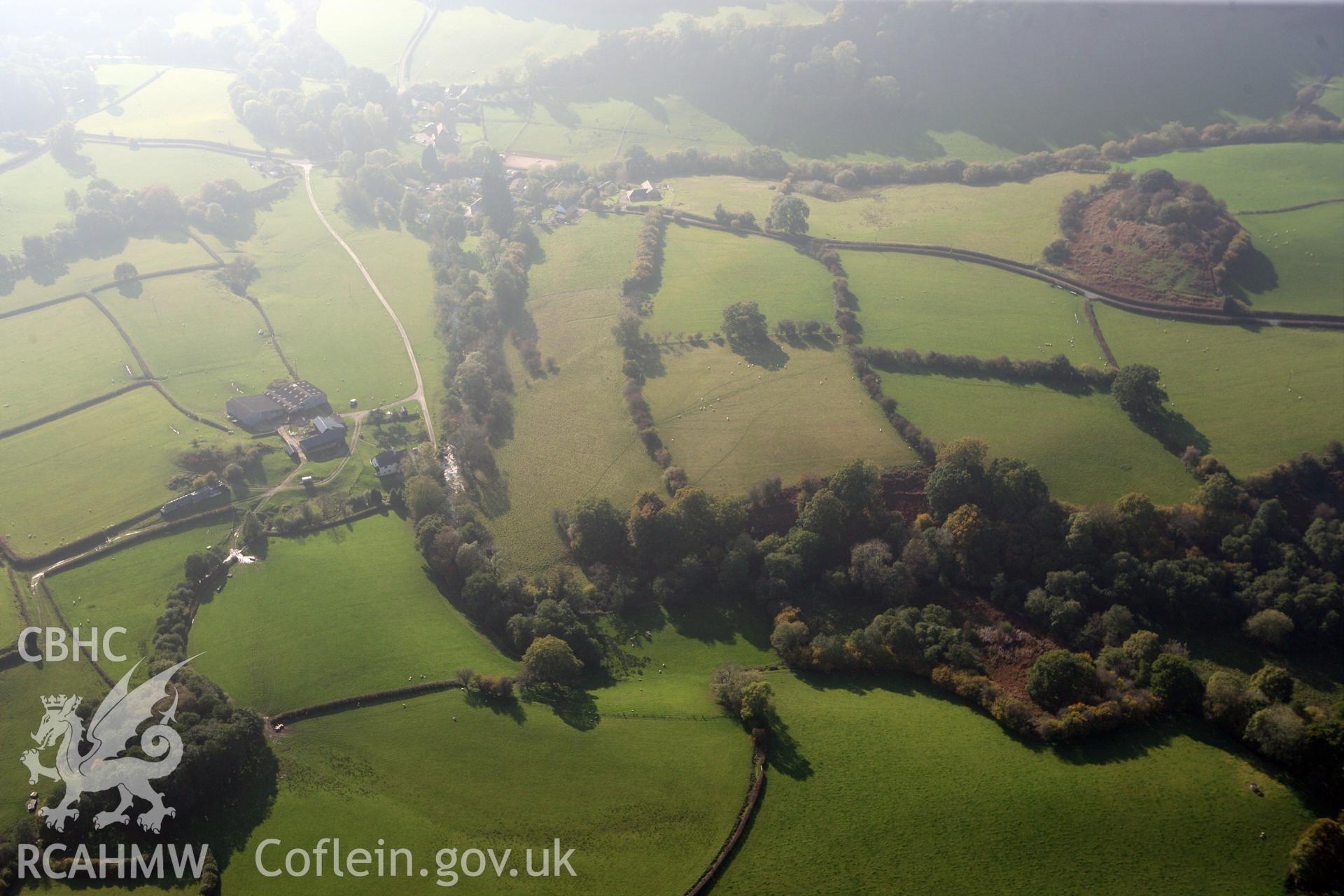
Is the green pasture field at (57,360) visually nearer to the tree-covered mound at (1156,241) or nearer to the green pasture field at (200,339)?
the green pasture field at (200,339)

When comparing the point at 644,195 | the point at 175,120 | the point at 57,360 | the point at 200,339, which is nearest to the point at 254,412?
the point at 200,339

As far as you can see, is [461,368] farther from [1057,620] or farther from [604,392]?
[1057,620]

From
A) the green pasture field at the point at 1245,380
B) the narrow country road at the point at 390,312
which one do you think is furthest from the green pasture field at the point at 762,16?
the green pasture field at the point at 1245,380

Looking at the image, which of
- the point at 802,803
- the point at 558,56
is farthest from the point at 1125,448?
the point at 558,56

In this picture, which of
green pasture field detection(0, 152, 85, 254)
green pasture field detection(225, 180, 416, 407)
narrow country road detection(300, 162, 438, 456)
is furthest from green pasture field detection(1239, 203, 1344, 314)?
green pasture field detection(0, 152, 85, 254)

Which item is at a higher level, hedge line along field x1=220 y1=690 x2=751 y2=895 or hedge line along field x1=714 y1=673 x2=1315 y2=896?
hedge line along field x1=714 y1=673 x2=1315 y2=896

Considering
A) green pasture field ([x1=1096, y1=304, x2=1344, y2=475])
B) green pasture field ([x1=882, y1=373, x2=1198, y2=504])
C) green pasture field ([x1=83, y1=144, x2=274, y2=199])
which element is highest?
green pasture field ([x1=83, y1=144, x2=274, y2=199])

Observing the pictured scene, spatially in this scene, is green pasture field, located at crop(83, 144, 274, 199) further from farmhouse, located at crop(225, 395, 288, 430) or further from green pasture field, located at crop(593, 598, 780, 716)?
green pasture field, located at crop(593, 598, 780, 716)

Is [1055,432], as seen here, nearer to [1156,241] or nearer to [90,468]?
[1156,241]
